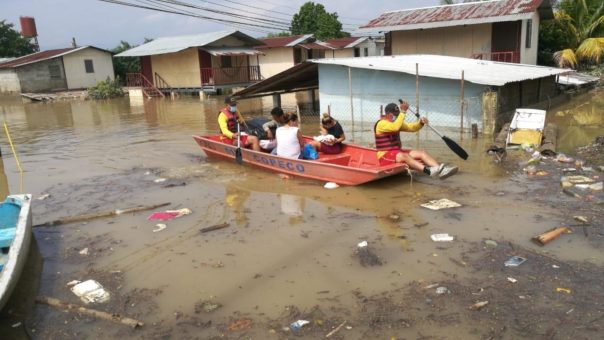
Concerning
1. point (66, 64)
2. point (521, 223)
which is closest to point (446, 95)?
point (521, 223)

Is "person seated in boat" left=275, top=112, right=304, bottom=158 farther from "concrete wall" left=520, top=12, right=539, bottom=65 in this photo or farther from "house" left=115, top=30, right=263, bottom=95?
"house" left=115, top=30, right=263, bottom=95

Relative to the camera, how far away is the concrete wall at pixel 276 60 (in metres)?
33.6

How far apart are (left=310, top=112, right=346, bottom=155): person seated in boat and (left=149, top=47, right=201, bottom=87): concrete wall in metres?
21.1

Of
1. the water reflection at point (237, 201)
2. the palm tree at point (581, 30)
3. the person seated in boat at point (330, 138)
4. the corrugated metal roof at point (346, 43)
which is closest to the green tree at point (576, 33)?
the palm tree at point (581, 30)

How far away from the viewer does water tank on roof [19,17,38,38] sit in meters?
43.2

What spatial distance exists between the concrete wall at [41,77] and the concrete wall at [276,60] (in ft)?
45.9

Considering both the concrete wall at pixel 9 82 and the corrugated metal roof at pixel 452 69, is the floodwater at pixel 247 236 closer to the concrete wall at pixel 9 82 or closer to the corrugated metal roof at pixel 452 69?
the corrugated metal roof at pixel 452 69

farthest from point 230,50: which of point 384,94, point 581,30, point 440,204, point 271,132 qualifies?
point 440,204

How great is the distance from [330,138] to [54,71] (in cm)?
3076

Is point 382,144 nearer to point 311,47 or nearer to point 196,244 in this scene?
point 196,244

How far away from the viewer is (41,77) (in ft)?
107

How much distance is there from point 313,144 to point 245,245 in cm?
360

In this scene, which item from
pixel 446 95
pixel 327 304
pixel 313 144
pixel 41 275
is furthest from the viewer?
pixel 446 95

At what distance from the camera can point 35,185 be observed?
30.8 ft
